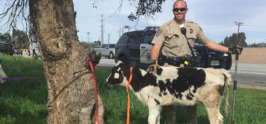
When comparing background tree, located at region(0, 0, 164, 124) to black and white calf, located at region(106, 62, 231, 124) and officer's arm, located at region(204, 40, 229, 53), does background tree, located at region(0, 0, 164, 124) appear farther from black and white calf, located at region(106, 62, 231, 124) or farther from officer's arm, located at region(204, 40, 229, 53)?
officer's arm, located at region(204, 40, 229, 53)

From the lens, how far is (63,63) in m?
3.23

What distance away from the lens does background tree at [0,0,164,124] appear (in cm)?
318

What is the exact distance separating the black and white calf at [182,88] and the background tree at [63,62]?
819mm

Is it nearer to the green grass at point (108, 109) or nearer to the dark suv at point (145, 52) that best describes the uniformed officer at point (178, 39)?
the green grass at point (108, 109)

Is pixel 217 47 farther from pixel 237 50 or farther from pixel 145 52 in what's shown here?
pixel 145 52

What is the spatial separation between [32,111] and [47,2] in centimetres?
252

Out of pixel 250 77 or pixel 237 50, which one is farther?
pixel 250 77

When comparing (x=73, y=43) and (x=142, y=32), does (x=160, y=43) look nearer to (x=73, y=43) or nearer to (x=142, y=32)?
(x=73, y=43)

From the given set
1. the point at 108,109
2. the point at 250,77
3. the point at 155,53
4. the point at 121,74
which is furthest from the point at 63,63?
the point at 250,77

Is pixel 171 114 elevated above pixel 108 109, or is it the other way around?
pixel 171 114

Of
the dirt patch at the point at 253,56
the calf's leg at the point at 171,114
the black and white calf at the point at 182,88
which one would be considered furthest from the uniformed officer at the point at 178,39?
the dirt patch at the point at 253,56

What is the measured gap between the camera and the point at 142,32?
1075cm

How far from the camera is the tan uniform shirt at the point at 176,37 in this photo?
11.8ft

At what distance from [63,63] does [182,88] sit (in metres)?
1.72
